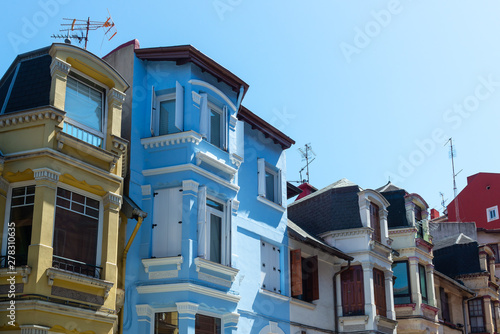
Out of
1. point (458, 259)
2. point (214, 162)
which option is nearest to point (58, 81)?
point (214, 162)

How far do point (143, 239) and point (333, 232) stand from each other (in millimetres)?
10918

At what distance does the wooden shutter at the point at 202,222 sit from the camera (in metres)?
18.5

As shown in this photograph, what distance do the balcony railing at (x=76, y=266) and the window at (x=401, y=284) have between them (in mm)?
18991

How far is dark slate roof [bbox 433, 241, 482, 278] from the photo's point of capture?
40.9 metres

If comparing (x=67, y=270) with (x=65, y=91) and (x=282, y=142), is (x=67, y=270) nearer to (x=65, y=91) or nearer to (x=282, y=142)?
(x=65, y=91)

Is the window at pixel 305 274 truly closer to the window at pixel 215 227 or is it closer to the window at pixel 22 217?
the window at pixel 215 227

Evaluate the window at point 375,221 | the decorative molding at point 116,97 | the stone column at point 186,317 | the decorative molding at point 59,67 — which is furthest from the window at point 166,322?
the window at point 375,221

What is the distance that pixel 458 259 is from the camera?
41.5 m

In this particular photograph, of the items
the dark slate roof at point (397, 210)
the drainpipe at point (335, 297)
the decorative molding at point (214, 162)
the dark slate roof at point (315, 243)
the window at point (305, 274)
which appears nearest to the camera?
the decorative molding at point (214, 162)

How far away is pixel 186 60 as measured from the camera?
20.0 meters

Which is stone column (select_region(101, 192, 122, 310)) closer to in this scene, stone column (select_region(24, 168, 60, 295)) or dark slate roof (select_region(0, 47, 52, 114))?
stone column (select_region(24, 168, 60, 295))

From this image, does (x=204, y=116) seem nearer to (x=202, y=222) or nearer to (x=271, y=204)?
(x=202, y=222)

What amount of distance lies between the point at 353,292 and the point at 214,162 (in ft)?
31.7

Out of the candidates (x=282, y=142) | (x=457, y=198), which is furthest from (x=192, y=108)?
(x=457, y=198)
